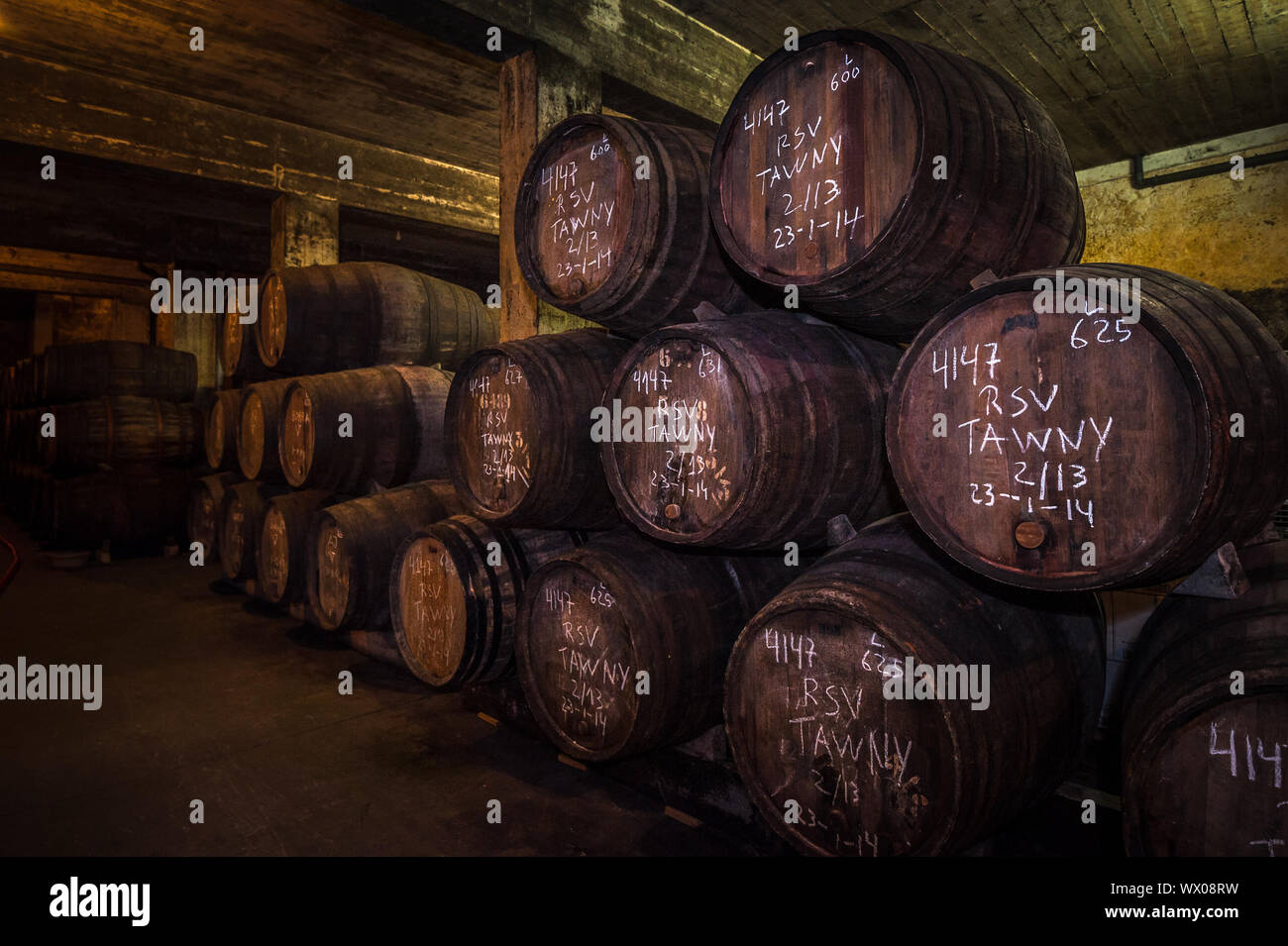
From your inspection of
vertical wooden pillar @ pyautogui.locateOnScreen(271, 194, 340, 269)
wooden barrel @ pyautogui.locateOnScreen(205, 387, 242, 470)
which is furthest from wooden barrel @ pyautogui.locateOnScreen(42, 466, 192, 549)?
vertical wooden pillar @ pyautogui.locateOnScreen(271, 194, 340, 269)

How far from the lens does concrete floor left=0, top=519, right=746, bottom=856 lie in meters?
2.90

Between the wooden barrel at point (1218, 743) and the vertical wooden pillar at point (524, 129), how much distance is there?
3754mm

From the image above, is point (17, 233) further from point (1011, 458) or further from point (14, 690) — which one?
point (1011, 458)

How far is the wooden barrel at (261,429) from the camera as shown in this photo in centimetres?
573

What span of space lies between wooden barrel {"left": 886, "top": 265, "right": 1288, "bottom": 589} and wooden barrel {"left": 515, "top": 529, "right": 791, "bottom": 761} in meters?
1.08

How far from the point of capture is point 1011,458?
1805 millimetres

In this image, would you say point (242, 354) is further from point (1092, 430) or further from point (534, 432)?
point (1092, 430)

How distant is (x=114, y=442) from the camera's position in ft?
28.3

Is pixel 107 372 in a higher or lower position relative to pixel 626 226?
higher

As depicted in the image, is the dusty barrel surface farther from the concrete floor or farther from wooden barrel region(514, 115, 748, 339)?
wooden barrel region(514, 115, 748, 339)

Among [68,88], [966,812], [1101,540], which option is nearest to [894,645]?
[966,812]

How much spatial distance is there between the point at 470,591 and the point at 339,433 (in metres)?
2.06

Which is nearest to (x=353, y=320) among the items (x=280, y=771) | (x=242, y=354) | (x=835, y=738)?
(x=242, y=354)

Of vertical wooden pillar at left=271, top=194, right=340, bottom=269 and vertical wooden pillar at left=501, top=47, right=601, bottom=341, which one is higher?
vertical wooden pillar at left=271, top=194, right=340, bottom=269
